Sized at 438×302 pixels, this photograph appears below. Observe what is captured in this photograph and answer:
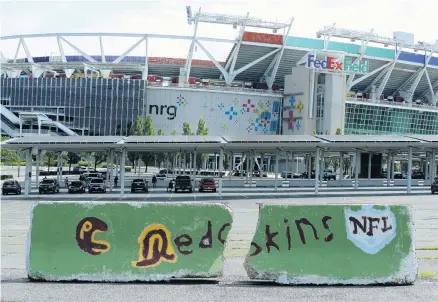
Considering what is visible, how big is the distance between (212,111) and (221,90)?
4835mm

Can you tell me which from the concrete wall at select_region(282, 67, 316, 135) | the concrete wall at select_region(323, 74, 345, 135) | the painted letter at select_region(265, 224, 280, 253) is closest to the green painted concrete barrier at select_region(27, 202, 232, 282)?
the painted letter at select_region(265, 224, 280, 253)

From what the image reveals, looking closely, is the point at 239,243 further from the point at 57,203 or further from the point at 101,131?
the point at 101,131

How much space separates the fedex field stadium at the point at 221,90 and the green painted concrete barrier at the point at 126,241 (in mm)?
108887

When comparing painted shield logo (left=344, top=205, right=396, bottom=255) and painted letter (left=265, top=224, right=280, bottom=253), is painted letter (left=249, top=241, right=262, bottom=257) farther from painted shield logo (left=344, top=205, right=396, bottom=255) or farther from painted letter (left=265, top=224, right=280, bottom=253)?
painted shield logo (left=344, top=205, right=396, bottom=255)

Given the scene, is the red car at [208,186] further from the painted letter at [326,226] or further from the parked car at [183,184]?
the painted letter at [326,226]

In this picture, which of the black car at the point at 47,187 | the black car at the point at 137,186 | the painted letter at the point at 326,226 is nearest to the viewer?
the painted letter at the point at 326,226

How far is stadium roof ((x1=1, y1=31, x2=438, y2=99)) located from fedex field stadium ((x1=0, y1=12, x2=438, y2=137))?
0.87 ft

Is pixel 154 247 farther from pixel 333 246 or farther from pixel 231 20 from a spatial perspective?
pixel 231 20

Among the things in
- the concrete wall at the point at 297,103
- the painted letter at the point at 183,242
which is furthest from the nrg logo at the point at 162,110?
the painted letter at the point at 183,242

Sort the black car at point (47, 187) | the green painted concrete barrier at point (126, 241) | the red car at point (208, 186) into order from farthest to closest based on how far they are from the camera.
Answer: the red car at point (208, 186), the black car at point (47, 187), the green painted concrete barrier at point (126, 241)

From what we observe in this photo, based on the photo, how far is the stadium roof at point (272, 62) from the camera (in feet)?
421

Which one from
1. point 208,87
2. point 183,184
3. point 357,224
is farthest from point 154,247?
point 208,87

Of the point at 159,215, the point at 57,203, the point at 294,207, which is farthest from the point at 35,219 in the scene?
the point at 294,207

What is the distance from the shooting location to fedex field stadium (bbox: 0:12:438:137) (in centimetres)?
12300
